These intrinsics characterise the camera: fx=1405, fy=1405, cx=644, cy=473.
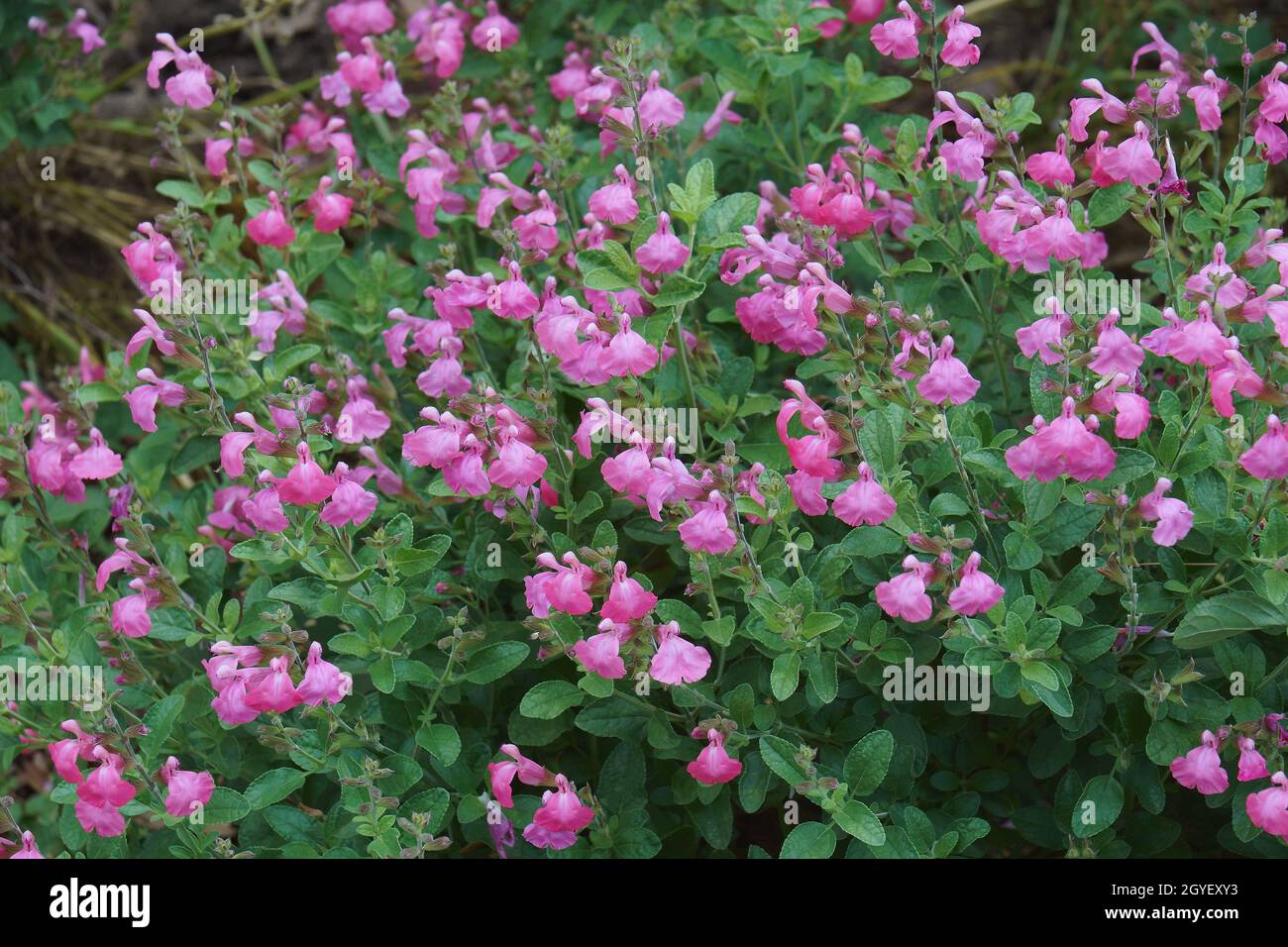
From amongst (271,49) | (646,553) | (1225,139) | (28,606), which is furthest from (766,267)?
(271,49)

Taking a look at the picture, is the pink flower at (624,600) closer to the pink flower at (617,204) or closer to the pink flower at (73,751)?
the pink flower at (617,204)

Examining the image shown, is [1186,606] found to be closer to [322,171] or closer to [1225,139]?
[322,171]

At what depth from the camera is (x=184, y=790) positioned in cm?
217

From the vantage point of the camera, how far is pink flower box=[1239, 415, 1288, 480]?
1.96m

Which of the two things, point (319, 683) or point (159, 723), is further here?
point (159, 723)

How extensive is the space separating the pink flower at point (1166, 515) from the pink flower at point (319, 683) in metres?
1.22

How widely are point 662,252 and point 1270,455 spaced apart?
0.95 m

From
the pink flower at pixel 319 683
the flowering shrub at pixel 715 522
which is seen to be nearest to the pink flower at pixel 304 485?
the flowering shrub at pixel 715 522

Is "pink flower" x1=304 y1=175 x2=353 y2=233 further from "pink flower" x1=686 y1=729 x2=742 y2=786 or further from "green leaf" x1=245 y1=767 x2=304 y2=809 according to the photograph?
"pink flower" x1=686 y1=729 x2=742 y2=786

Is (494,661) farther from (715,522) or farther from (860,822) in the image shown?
(860,822)

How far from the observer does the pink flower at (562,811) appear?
2.15 meters

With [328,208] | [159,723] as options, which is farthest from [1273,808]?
[328,208]

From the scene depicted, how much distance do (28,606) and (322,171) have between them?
1148 millimetres

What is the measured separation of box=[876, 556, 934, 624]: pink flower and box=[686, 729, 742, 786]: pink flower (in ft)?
1.10
